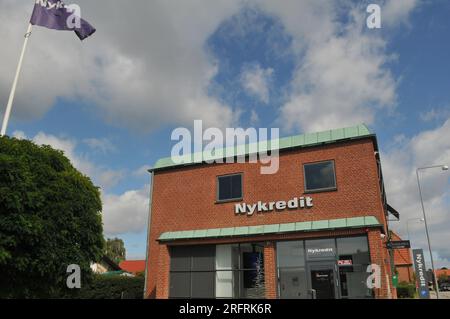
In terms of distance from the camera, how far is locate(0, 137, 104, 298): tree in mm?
9656

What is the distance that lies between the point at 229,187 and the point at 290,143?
4031 millimetres

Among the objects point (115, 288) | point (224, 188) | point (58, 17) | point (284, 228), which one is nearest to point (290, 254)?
point (284, 228)

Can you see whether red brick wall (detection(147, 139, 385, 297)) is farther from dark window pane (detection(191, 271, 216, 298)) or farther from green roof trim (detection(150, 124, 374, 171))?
dark window pane (detection(191, 271, 216, 298))

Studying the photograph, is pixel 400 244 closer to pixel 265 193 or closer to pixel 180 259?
pixel 265 193

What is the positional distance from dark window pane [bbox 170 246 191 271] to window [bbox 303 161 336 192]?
6.95 meters

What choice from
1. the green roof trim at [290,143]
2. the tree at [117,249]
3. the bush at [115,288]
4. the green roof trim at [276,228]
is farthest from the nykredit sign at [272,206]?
the tree at [117,249]

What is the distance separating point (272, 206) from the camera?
18781mm

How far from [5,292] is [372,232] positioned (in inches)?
516

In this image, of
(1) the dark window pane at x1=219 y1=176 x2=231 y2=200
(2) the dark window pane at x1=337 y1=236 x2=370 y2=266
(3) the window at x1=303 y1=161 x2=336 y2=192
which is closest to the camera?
(2) the dark window pane at x1=337 y1=236 x2=370 y2=266

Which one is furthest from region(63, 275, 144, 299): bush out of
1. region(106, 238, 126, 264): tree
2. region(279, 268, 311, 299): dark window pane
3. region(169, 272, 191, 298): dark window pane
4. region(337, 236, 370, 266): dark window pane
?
region(106, 238, 126, 264): tree

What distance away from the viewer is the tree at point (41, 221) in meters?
9.66
